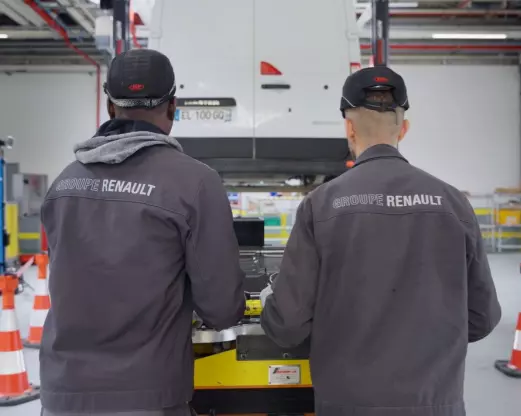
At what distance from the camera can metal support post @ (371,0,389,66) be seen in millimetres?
2990

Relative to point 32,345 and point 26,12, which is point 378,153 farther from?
point 26,12

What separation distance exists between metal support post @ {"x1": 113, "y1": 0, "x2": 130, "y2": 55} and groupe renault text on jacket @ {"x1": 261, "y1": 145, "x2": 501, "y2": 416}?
2.00 m

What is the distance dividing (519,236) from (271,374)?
44.0 ft

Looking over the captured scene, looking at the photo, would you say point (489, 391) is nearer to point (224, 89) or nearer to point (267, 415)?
point (267, 415)

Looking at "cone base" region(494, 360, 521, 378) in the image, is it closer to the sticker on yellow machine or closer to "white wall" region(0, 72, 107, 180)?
the sticker on yellow machine

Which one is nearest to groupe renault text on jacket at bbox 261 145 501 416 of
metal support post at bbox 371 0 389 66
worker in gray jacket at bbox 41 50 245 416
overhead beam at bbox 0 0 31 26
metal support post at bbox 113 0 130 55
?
worker in gray jacket at bbox 41 50 245 416

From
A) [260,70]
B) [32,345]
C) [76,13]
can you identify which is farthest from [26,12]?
[260,70]

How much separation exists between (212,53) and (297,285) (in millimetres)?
1870

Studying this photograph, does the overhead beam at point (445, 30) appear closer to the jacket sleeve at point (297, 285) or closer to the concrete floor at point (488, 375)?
the concrete floor at point (488, 375)

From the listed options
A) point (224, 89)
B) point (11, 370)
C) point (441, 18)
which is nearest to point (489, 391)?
point (224, 89)

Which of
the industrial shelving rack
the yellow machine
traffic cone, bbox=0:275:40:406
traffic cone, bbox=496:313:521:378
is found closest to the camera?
the yellow machine

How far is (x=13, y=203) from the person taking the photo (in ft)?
34.7

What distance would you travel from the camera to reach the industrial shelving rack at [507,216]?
1330 cm

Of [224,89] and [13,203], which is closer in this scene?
[224,89]
